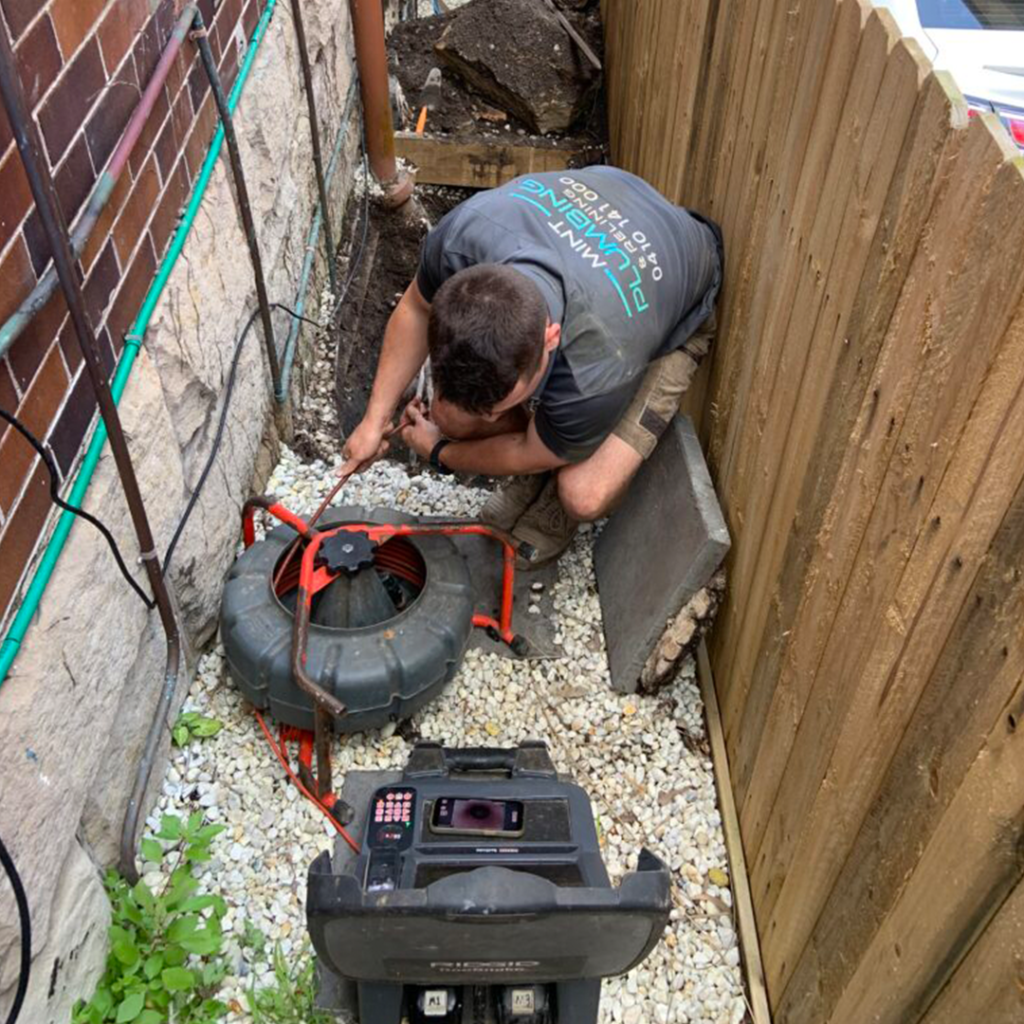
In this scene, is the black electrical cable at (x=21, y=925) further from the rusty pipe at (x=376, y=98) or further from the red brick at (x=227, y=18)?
the rusty pipe at (x=376, y=98)

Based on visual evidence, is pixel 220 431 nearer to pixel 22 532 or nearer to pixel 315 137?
pixel 22 532

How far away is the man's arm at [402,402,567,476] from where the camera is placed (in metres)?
2.77

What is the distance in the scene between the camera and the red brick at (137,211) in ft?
6.97

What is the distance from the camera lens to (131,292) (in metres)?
2.20

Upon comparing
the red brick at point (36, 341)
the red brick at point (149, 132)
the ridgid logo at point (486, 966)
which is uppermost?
the red brick at point (149, 132)

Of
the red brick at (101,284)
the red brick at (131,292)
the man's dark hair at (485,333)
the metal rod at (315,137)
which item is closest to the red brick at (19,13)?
the red brick at (101,284)

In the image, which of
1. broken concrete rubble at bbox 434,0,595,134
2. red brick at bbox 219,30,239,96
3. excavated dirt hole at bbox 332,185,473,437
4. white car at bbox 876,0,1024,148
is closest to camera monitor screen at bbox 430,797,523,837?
excavated dirt hole at bbox 332,185,473,437

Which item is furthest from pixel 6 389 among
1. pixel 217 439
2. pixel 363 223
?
pixel 363 223

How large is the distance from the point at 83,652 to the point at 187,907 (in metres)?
0.65

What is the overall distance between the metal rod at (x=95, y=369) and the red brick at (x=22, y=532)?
173mm

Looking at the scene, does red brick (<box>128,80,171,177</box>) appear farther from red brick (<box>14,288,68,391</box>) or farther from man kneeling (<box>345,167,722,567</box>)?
man kneeling (<box>345,167,722,567</box>)

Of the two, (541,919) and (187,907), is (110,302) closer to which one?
(187,907)

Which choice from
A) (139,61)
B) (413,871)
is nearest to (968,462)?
(413,871)

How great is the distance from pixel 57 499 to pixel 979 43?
3.34m
